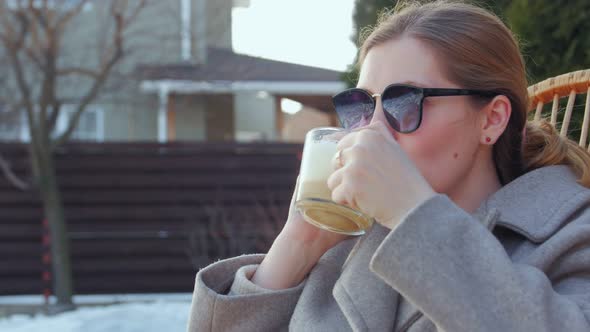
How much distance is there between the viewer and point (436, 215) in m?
1.14

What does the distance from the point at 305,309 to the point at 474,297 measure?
20.5 inches

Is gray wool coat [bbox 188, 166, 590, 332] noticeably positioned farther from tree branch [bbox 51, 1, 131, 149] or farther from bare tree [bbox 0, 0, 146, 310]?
bare tree [bbox 0, 0, 146, 310]

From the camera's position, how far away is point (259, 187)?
25.1ft

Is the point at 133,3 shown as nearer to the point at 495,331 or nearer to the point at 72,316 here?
the point at 72,316

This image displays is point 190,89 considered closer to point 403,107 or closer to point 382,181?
point 403,107

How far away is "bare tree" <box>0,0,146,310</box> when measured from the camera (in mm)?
6391

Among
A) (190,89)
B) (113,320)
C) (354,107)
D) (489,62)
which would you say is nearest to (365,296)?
(354,107)

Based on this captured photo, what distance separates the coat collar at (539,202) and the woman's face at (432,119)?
11 centimetres

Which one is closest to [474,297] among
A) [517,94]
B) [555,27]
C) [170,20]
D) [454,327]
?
[454,327]

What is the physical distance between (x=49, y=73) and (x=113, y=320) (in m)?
2.39

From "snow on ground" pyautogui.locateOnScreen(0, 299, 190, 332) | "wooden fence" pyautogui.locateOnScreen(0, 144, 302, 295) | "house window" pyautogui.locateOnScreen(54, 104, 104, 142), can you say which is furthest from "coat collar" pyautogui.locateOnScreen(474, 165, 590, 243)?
"house window" pyautogui.locateOnScreen(54, 104, 104, 142)

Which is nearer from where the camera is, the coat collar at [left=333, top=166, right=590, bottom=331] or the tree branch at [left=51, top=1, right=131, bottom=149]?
the coat collar at [left=333, top=166, right=590, bottom=331]

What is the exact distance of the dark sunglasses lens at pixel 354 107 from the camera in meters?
1.52

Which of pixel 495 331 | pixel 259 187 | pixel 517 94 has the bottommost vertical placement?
pixel 259 187
